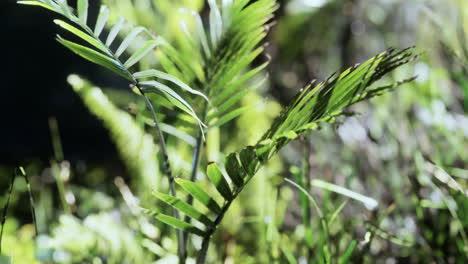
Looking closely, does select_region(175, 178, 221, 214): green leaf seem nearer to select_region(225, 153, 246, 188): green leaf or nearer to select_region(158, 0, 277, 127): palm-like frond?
select_region(225, 153, 246, 188): green leaf

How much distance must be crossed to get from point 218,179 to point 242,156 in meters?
0.04

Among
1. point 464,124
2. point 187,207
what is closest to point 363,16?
point 464,124

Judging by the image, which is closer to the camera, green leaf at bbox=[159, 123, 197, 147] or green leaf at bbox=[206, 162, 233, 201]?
green leaf at bbox=[206, 162, 233, 201]

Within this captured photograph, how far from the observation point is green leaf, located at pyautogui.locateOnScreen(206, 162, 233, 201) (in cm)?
46

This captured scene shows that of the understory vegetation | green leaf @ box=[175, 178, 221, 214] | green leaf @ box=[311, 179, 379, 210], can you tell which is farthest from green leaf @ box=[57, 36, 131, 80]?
green leaf @ box=[311, 179, 379, 210]

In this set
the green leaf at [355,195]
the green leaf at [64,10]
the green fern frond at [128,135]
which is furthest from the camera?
the green fern frond at [128,135]

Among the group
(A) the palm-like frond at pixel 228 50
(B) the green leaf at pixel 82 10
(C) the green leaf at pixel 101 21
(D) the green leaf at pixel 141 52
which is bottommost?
(A) the palm-like frond at pixel 228 50

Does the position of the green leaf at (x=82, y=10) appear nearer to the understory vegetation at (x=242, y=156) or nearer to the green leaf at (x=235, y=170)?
the understory vegetation at (x=242, y=156)

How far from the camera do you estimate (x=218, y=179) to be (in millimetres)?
476

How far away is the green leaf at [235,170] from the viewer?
1.52 feet

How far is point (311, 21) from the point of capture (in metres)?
2.01

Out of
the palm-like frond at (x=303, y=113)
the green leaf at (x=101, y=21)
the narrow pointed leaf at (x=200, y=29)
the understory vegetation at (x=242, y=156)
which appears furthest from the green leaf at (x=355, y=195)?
the green leaf at (x=101, y=21)

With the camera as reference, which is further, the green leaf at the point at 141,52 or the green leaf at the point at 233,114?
the green leaf at the point at 233,114

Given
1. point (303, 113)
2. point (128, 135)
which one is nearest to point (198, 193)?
point (303, 113)
